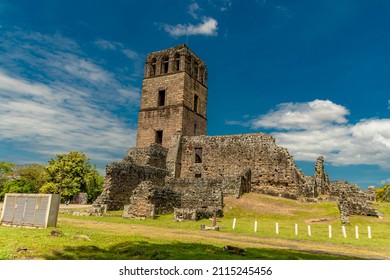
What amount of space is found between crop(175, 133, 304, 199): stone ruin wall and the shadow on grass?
19.8 m

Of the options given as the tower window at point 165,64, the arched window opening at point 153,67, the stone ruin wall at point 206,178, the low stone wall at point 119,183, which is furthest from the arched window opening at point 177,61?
the low stone wall at point 119,183

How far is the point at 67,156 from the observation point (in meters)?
45.8

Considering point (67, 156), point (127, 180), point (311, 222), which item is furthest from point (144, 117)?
point (311, 222)

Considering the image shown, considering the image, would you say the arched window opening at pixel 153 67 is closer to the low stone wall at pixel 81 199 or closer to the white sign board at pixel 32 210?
the low stone wall at pixel 81 199

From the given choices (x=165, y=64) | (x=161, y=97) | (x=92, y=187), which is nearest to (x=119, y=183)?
(x=161, y=97)

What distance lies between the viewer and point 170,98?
36.5 m

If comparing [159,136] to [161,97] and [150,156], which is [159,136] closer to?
[161,97]

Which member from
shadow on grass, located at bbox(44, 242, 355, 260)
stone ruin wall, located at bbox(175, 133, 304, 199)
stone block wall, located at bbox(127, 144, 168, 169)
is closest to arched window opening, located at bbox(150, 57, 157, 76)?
stone ruin wall, located at bbox(175, 133, 304, 199)

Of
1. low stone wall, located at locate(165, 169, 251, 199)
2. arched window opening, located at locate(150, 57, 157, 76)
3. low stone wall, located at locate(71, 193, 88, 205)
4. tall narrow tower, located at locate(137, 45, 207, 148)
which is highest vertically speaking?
arched window opening, located at locate(150, 57, 157, 76)

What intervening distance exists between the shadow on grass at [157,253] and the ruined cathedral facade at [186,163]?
378 inches

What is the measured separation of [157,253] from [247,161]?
77.1 feet

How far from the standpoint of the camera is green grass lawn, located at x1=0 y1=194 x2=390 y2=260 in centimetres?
777

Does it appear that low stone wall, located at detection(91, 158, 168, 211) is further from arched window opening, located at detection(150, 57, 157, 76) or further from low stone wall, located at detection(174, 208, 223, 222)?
arched window opening, located at detection(150, 57, 157, 76)

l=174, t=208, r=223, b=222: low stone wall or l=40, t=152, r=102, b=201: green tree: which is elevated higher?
l=40, t=152, r=102, b=201: green tree
